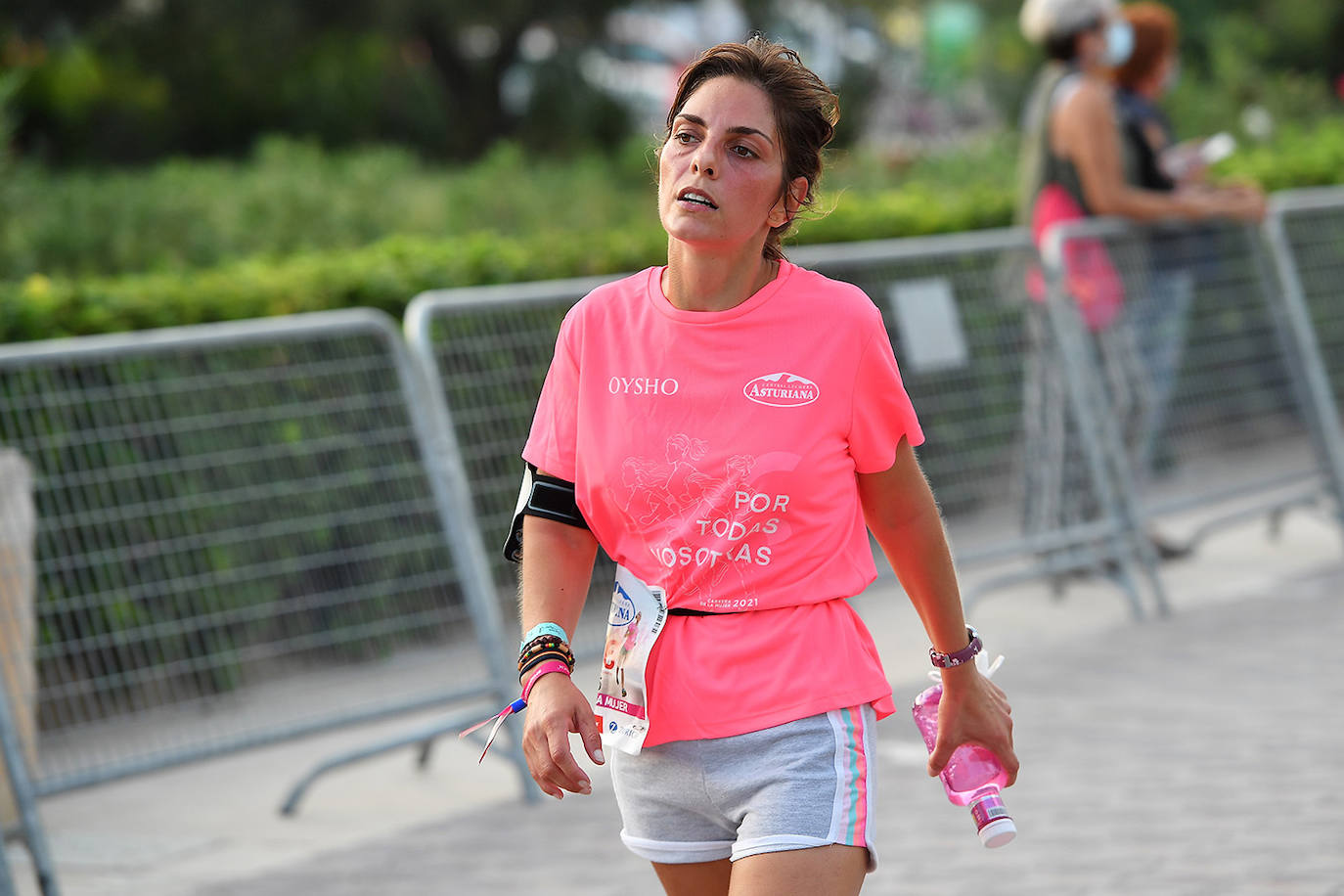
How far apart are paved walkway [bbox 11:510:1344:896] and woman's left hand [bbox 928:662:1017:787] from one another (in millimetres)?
1782

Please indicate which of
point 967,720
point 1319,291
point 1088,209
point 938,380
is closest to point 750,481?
point 967,720

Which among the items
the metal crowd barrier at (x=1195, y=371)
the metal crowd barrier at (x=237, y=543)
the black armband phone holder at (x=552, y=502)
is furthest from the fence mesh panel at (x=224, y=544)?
the metal crowd barrier at (x=1195, y=371)

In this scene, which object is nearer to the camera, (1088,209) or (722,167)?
(722,167)

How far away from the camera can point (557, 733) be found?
2457 millimetres

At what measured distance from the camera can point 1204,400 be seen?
7.62 metres

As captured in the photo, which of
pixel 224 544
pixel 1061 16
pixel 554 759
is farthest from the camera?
pixel 1061 16

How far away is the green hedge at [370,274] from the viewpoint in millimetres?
5930

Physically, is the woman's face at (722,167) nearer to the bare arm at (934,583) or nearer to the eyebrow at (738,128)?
the eyebrow at (738,128)

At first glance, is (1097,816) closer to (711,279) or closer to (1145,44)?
(711,279)

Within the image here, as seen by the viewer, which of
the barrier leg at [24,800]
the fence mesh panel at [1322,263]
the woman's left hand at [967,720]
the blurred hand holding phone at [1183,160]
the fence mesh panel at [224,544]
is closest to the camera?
the woman's left hand at [967,720]

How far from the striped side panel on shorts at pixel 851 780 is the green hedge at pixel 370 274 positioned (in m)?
2.22

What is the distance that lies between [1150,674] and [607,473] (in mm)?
4188

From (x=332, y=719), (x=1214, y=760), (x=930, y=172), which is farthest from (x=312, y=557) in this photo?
(x=930, y=172)

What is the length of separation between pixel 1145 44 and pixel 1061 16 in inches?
23.0
